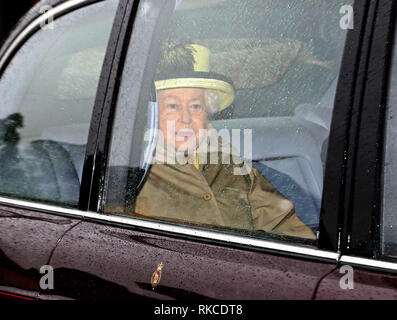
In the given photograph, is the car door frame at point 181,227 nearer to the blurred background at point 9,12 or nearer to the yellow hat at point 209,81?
the yellow hat at point 209,81

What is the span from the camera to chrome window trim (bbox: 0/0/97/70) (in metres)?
2.40

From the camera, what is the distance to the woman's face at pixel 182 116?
2068 mm

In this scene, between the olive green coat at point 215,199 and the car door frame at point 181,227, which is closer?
the car door frame at point 181,227

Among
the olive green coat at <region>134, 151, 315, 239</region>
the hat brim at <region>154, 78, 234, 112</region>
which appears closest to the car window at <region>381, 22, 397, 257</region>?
the olive green coat at <region>134, 151, 315, 239</region>

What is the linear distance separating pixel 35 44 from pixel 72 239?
869 millimetres

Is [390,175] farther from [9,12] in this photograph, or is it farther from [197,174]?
[9,12]

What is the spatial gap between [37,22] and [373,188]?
1.49 m

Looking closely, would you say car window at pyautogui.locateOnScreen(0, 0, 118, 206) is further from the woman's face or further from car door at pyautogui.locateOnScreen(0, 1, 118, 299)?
the woman's face

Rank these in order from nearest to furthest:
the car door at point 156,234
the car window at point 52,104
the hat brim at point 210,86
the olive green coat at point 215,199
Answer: the car door at point 156,234
the olive green coat at point 215,199
the hat brim at point 210,86
the car window at point 52,104

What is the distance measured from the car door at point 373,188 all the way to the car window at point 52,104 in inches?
37.3

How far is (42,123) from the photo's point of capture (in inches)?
94.0

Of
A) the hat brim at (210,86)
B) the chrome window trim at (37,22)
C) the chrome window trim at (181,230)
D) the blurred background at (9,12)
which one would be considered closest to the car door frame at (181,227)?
the chrome window trim at (181,230)

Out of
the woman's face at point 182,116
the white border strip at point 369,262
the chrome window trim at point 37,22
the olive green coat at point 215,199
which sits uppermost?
the chrome window trim at point 37,22

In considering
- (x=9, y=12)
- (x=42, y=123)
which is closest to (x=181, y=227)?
(x=42, y=123)
